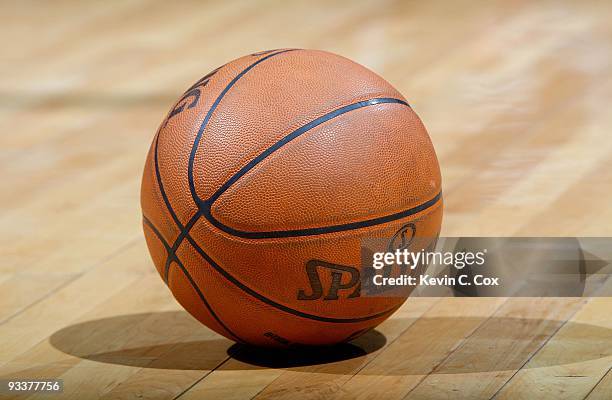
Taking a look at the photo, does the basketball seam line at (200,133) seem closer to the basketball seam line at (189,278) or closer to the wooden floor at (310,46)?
the basketball seam line at (189,278)

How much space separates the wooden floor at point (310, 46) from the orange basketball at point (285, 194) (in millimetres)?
198

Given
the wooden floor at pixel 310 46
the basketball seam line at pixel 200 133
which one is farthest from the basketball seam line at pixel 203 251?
the wooden floor at pixel 310 46

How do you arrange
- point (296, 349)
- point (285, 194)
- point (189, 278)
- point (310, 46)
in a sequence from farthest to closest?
1. point (310, 46)
2. point (296, 349)
3. point (189, 278)
4. point (285, 194)

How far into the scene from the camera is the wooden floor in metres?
2.93

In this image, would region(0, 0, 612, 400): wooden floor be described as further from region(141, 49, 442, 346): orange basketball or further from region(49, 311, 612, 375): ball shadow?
region(141, 49, 442, 346): orange basketball

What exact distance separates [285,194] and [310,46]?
142 inches

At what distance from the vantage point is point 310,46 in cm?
622

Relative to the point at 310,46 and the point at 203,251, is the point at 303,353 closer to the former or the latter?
the point at 203,251

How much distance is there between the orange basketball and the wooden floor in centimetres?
20

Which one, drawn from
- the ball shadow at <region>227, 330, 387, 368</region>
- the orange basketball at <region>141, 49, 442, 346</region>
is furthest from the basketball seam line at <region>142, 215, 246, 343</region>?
the ball shadow at <region>227, 330, 387, 368</region>

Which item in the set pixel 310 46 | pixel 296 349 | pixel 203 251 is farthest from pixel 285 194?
pixel 310 46

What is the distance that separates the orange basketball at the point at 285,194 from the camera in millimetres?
2711

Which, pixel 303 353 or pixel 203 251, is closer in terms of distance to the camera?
pixel 203 251

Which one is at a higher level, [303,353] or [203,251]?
[203,251]
